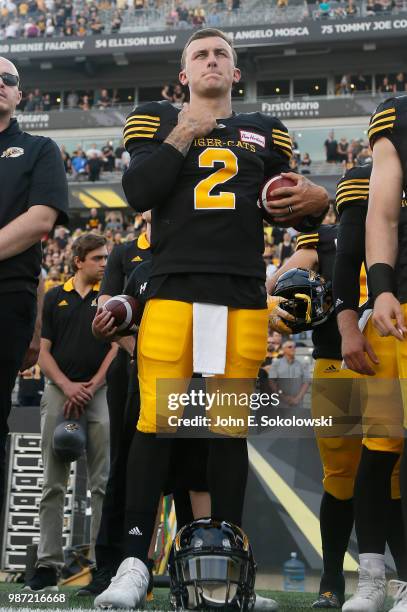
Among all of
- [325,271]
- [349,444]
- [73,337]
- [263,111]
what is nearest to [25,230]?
[325,271]

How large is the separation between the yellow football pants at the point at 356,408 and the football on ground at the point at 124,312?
802 mm

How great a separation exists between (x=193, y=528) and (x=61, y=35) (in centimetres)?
3276

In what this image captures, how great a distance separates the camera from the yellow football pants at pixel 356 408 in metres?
2.94

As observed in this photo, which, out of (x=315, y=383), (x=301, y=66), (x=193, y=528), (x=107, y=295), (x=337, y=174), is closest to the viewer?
(x=193, y=528)

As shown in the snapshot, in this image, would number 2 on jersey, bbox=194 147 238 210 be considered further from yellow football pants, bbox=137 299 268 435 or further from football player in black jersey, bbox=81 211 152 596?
football player in black jersey, bbox=81 211 152 596

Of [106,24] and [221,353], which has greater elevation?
[106,24]

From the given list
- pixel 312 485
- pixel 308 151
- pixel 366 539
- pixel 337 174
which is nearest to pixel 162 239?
pixel 366 539

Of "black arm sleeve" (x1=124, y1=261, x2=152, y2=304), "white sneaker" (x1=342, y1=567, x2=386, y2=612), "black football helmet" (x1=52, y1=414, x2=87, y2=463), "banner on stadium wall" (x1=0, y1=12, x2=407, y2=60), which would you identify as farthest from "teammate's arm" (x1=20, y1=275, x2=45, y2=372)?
"banner on stadium wall" (x1=0, y1=12, x2=407, y2=60)

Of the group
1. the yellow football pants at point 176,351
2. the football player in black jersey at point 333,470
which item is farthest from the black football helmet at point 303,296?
the yellow football pants at point 176,351

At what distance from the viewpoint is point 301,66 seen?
3212cm

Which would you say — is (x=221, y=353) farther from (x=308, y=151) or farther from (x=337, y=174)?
(x=308, y=151)

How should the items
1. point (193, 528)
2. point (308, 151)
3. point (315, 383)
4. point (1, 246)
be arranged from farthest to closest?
point (308, 151)
point (315, 383)
point (1, 246)
point (193, 528)

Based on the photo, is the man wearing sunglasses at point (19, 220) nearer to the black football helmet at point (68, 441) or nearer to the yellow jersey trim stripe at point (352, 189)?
the yellow jersey trim stripe at point (352, 189)

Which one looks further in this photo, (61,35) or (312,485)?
(61,35)
